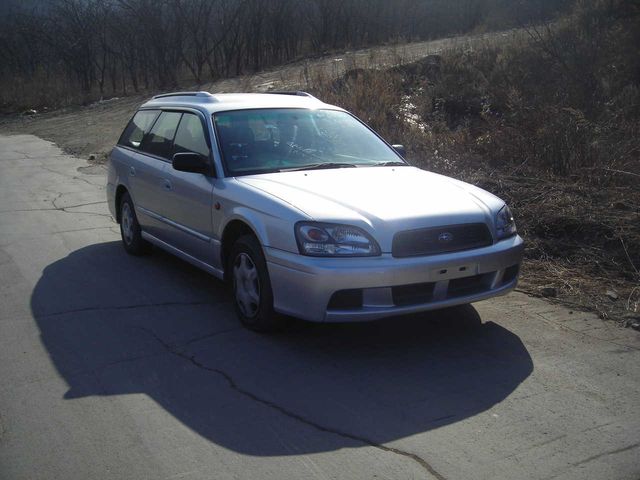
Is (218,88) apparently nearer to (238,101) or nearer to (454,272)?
(238,101)

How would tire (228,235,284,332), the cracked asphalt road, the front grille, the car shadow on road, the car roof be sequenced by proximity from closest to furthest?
the cracked asphalt road < the car shadow on road < the front grille < tire (228,235,284,332) < the car roof

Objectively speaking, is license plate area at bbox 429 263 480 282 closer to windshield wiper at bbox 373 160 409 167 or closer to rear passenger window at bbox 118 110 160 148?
windshield wiper at bbox 373 160 409 167

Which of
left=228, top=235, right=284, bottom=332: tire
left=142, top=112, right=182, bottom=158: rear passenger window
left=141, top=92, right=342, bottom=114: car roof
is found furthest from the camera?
left=142, top=112, right=182, bottom=158: rear passenger window

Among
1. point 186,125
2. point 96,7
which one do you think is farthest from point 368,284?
point 96,7

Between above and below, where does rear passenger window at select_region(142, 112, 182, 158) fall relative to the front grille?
above

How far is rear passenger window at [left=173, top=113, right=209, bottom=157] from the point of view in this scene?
6375mm

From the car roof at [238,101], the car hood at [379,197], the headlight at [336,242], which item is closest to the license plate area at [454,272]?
the car hood at [379,197]

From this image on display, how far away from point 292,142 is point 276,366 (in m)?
2.17

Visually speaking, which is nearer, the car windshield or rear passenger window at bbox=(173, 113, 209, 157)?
the car windshield

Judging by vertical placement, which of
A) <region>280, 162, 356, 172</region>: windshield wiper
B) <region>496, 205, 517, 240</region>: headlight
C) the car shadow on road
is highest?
<region>280, 162, 356, 172</region>: windshield wiper

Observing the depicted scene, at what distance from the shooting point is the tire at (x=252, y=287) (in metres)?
5.24

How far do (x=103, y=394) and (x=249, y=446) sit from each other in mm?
1138

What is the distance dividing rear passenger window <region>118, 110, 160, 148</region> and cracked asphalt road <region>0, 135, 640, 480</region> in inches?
69.0

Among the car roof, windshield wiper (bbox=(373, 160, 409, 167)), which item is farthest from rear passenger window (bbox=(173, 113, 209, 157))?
windshield wiper (bbox=(373, 160, 409, 167))
